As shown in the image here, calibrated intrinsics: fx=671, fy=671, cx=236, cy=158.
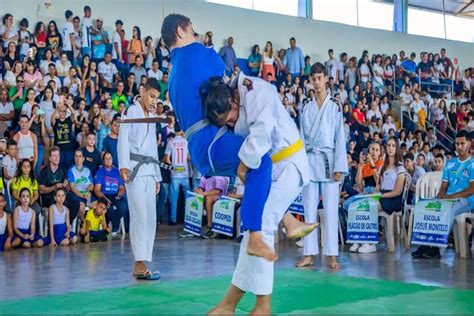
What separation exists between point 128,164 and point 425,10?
677 inches

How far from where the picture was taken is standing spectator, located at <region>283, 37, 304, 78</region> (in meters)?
15.5

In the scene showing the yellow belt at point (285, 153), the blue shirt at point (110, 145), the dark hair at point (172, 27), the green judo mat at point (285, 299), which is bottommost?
the green judo mat at point (285, 299)

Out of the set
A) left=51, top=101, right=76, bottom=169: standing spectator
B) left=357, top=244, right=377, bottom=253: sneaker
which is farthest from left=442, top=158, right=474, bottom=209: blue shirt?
left=51, top=101, right=76, bottom=169: standing spectator

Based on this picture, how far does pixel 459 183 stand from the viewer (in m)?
7.42

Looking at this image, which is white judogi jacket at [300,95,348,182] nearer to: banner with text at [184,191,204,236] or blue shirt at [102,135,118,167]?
banner with text at [184,191,204,236]

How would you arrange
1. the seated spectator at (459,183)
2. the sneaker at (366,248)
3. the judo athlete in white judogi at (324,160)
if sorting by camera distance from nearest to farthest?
the judo athlete in white judogi at (324,160), the seated spectator at (459,183), the sneaker at (366,248)

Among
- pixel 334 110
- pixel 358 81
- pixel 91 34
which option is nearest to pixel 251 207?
pixel 334 110

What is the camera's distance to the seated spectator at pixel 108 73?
38.8 ft

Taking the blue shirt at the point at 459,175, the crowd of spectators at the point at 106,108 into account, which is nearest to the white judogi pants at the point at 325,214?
the crowd of spectators at the point at 106,108

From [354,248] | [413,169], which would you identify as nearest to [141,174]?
[354,248]

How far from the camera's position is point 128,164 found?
559 centimetres

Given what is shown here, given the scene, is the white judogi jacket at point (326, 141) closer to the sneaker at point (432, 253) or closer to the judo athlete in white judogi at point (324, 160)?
the judo athlete in white judogi at point (324, 160)

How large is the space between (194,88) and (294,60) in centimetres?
1219

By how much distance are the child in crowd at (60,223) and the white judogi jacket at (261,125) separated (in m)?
5.66
